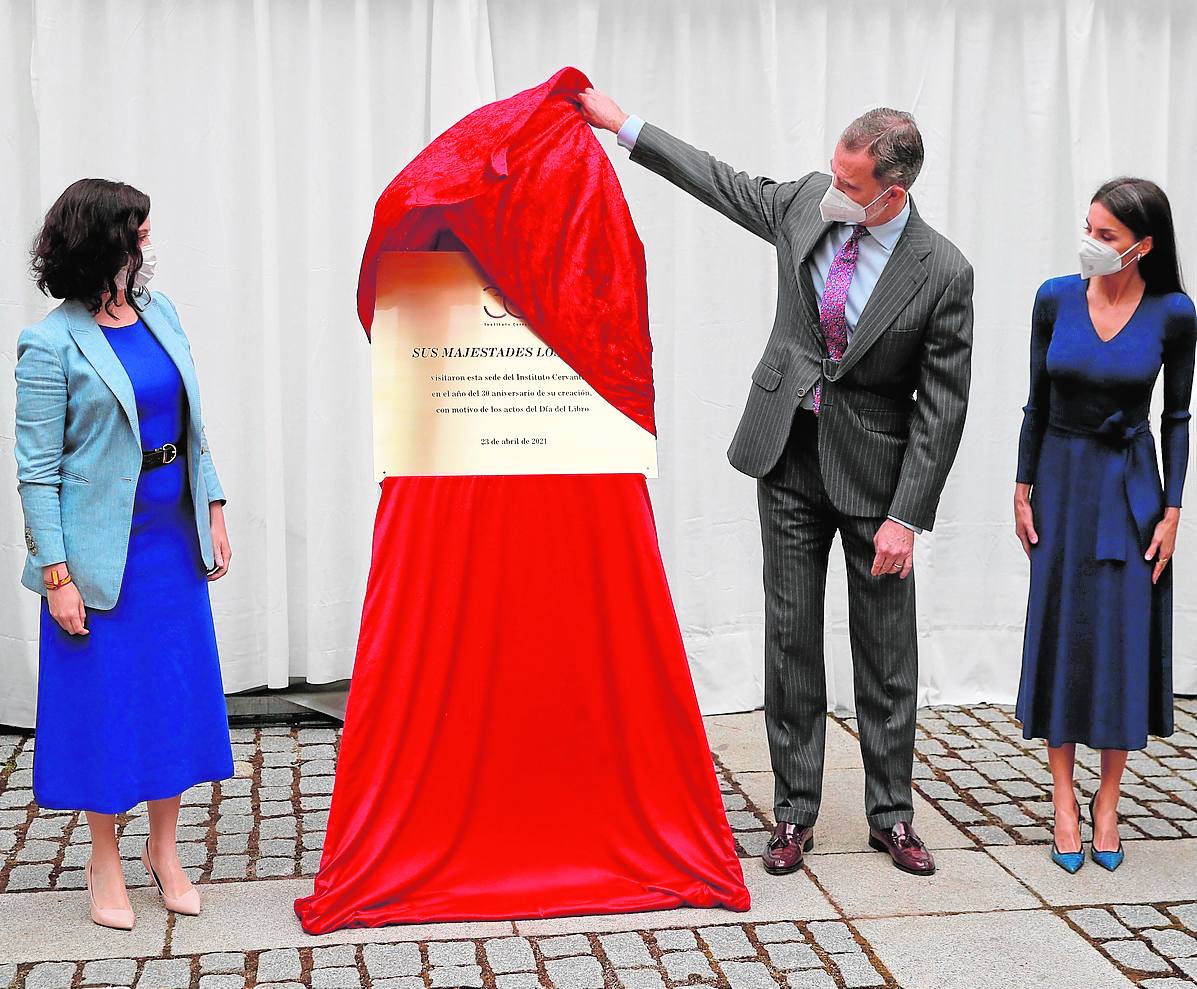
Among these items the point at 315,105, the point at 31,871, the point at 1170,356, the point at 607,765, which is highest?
the point at 315,105

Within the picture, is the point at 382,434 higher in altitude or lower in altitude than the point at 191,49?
lower

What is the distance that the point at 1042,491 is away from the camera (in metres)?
4.12

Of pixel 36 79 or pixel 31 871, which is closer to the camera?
pixel 31 871

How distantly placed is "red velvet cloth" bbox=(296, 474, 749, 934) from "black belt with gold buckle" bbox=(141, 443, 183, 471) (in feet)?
1.70

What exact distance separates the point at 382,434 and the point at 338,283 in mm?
1887

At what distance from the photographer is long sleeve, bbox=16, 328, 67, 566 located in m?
3.43

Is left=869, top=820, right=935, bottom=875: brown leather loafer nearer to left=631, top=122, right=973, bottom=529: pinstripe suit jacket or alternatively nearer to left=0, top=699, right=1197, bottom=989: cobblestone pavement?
left=0, top=699, right=1197, bottom=989: cobblestone pavement

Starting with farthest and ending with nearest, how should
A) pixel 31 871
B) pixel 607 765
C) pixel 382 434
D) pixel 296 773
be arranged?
pixel 296 773
pixel 31 871
pixel 607 765
pixel 382 434

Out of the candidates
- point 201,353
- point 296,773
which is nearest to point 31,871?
point 296,773

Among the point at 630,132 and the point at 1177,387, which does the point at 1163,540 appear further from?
the point at 630,132

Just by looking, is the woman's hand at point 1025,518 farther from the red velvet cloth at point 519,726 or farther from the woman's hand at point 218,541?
the woman's hand at point 218,541

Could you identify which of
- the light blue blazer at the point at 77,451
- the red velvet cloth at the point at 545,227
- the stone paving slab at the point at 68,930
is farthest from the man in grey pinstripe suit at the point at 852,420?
the stone paving slab at the point at 68,930

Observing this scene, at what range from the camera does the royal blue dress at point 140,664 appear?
3.54m

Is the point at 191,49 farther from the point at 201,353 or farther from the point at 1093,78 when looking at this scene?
the point at 1093,78
